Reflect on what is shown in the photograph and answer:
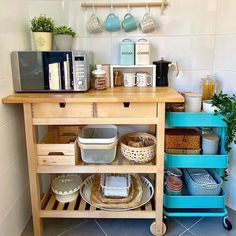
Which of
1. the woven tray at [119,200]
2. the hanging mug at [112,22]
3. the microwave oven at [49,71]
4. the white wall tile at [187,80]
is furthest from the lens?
the white wall tile at [187,80]

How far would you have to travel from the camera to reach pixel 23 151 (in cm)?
150

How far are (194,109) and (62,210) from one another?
0.92m

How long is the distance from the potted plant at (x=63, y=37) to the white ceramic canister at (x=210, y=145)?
96cm

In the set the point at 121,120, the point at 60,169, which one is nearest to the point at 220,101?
the point at 121,120

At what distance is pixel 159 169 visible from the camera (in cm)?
132

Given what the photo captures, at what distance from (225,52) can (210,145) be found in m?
0.59

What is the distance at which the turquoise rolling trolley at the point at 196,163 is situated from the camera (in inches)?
52.5

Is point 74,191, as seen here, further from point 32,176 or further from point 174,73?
point 174,73

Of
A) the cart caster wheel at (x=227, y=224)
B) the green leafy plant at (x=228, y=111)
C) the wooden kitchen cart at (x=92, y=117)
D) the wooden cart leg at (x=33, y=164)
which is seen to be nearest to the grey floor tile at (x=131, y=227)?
the wooden kitchen cart at (x=92, y=117)

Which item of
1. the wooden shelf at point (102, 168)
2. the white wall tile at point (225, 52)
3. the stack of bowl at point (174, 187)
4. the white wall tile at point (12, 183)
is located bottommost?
the stack of bowl at point (174, 187)

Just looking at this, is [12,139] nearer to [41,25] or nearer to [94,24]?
[41,25]

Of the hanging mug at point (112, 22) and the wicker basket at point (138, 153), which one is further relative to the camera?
the hanging mug at point (112, 22)

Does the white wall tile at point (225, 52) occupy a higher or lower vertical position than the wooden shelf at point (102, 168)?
higher

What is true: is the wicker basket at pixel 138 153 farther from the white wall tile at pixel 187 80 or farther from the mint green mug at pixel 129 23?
the mint green mug at pixel 129 23
